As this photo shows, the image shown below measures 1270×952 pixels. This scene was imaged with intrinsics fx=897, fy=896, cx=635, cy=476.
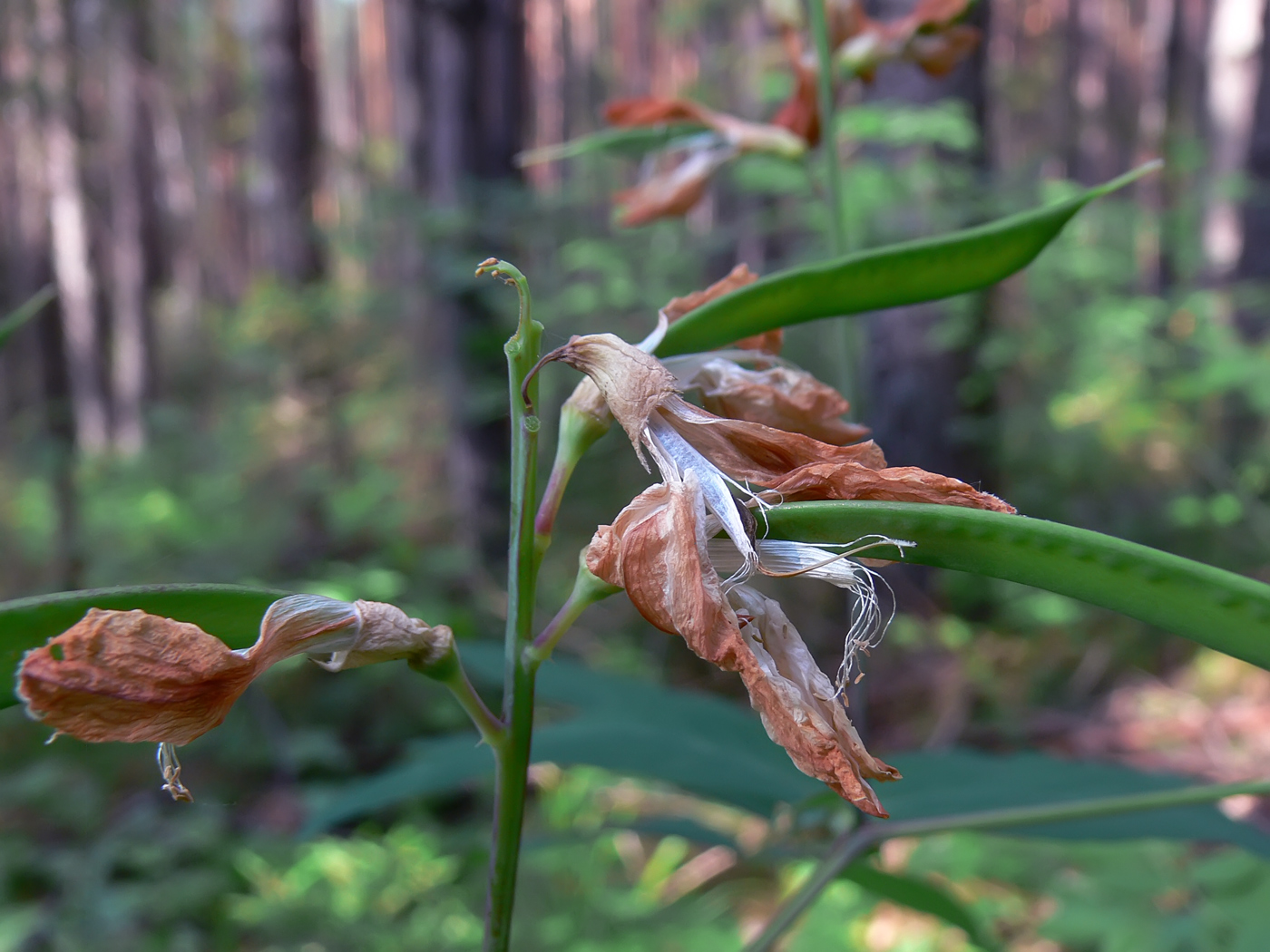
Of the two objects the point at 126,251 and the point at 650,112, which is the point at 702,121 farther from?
the point at 126,251

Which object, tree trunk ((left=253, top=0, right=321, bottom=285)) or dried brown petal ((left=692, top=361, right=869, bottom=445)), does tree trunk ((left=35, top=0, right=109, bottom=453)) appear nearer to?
tree trunk ((left=253, top=0, right=321, bottom=285))

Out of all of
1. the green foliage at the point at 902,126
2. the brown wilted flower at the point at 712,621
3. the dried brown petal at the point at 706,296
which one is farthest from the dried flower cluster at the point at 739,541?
the green foliage at the point at 902,126

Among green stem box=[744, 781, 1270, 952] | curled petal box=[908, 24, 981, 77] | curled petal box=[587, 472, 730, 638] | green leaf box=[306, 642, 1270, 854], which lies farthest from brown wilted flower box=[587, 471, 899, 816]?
curled petal box=[908, 24, 981, 77]

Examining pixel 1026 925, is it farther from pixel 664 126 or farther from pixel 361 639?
pixel 361 639

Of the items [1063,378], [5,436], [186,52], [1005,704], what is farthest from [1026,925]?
[186,52]

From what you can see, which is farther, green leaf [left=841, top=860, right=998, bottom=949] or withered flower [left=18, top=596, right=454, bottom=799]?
green leaf [left=841, top=860, right=998, bottom=949]

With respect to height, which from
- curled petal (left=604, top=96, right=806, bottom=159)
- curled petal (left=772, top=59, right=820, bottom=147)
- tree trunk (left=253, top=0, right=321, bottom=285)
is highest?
tree trunk (left=253, top=0, right=321, bottom=285)

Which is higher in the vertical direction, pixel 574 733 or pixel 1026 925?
pixel 574 733
